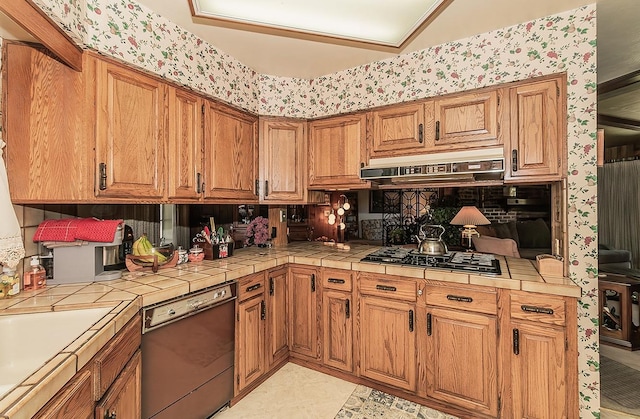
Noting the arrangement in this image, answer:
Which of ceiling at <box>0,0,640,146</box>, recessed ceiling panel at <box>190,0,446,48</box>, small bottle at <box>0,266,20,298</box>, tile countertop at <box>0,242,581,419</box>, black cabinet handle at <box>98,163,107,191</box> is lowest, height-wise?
tile countertop at <box>0,242,581,419</box>

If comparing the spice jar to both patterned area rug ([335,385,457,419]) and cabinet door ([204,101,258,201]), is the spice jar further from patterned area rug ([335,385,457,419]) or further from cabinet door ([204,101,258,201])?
patterned area rug ([335,385,457,419])

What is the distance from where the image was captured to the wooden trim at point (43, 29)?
111 cm

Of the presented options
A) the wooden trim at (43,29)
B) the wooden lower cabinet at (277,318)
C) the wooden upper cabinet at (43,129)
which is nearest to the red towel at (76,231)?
the wooden upper cabinet at (43,129)

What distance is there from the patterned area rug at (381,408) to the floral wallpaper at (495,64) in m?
0.92

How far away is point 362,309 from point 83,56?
7.58 ft

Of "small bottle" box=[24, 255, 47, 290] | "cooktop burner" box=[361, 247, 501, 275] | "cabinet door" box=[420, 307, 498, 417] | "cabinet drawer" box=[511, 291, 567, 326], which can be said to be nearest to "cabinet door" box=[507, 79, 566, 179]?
"cooktop burner" box=[361, 247, 501, 275]

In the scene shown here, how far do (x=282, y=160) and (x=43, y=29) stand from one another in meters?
1.74

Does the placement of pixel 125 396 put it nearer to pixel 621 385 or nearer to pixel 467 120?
pixel 467 120

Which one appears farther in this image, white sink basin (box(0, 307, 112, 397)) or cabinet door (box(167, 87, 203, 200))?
cabinet door (box(167, 87, 203, 200))

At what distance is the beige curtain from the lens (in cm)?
427

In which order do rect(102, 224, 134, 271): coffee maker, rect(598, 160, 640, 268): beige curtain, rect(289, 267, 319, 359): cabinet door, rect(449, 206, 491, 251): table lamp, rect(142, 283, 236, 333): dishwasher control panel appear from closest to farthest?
1. rect(142, 283, 236, 333): dishwasher control panel
2. rect(102, 224, 134, 271): coffee maker
3. rect(289, 267, 319, 359): cabinet door
4. rect(449, 206, 491, 251): table lamp
5. rect(598, 160, 640, 268): beige curtain

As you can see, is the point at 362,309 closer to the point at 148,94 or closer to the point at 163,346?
the point at 163,346

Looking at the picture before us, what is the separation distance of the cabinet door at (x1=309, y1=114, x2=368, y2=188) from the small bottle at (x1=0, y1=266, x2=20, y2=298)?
6.65 feet

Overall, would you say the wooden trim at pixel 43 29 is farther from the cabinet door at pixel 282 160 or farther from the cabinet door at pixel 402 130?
the cabinet door at pixel 402 130
